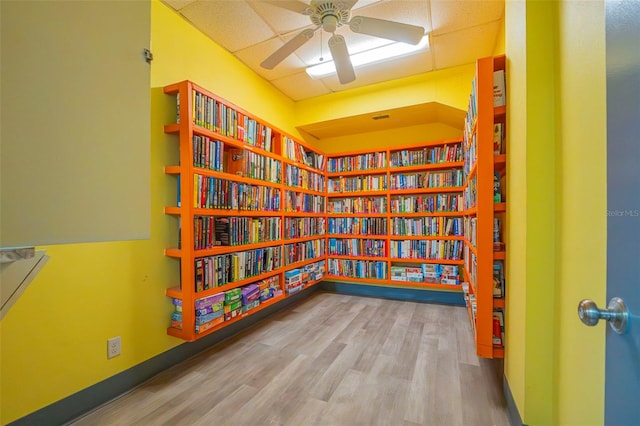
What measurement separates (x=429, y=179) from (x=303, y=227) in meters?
1.76

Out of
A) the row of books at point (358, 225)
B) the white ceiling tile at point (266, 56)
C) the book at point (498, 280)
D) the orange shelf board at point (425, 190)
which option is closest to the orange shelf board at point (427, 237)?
the row of books at point (358, 225)

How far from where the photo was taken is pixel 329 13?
167cm

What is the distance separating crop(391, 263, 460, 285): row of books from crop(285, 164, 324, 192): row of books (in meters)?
1.57

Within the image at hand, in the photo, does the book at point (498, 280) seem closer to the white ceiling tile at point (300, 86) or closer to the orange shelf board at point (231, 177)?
the orange shelf board at point (231, 177)

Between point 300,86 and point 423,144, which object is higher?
point 300,86

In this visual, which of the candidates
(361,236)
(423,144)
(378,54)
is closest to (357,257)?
(361,236)

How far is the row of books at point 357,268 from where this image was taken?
3523 millimetres

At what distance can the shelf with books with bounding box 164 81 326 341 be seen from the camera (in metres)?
1.87

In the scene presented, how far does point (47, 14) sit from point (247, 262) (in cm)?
205

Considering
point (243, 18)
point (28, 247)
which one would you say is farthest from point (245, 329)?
point (243, 18)

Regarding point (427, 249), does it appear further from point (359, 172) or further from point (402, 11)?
point (402, 11)

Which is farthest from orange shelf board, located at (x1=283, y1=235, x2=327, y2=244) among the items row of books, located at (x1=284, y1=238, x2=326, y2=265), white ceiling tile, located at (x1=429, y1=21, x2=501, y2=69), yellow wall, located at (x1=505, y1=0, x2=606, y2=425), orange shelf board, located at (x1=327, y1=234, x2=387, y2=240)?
white ceiling tile, located at (x1=429, y1=21, x2=501, y2=69)

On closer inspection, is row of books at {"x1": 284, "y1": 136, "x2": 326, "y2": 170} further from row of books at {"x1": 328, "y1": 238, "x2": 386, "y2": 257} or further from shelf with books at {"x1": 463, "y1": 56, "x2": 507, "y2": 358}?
shelf with books at {"x1": 463, "y1": 56, "x2": 507, "y2": 358}

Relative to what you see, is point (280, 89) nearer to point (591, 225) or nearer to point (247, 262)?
point (247, 262)
